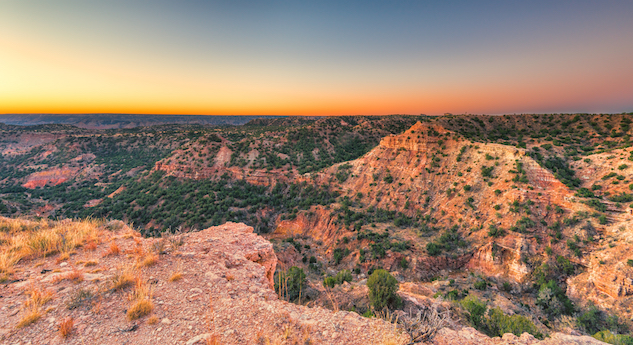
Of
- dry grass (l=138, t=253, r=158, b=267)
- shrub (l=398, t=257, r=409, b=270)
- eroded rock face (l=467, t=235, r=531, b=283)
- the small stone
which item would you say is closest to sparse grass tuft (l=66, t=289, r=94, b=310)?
dry grass (l=138, t=253, r=158, b=267)

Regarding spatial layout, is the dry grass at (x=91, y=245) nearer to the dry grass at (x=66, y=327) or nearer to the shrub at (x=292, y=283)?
the dry grass at (x=66, y=327)

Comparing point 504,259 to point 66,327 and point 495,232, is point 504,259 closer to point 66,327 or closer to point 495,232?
point 495,232

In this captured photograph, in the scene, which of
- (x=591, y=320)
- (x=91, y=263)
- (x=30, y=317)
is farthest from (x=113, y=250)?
(x=591, y=320)

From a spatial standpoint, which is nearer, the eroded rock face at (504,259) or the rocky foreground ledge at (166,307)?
the rocky foreground ledge at (166,307)

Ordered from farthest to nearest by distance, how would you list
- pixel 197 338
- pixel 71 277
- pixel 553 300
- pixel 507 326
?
pixel 553 300, pixel 507 326, pixel 71 277, pixel 197 338

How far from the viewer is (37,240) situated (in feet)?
22.0

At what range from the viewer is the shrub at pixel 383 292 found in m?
11.9

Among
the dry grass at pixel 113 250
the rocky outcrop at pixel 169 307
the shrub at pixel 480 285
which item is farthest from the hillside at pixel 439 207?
the dry grass at pixel 113 250

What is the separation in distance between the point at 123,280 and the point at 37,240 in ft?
12.8

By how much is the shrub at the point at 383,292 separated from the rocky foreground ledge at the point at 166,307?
6.05m

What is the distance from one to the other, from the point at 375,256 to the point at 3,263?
22630 millimetres

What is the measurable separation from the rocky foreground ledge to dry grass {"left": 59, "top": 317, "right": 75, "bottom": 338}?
0.05 m

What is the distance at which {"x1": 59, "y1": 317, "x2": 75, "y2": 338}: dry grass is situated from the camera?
155 inches

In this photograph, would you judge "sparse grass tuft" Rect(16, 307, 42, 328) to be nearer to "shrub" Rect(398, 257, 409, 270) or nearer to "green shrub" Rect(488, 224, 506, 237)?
"shrub" Rect(398, 257, 409, 270)
